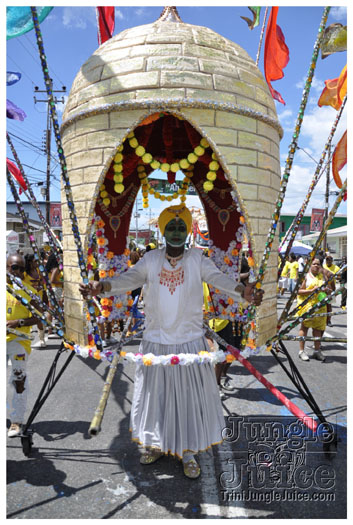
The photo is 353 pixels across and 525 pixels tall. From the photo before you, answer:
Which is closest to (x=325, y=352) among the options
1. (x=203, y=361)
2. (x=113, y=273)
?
(x=113, y=273)

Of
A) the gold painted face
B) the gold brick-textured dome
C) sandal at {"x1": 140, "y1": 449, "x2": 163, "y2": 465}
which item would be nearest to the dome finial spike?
the gold brick-textured dome

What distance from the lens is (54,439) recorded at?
3189mm

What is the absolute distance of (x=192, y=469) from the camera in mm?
2613

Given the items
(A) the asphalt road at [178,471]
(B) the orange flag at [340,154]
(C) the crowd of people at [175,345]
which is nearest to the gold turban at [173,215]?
(C) the crowd of people at [175,345]

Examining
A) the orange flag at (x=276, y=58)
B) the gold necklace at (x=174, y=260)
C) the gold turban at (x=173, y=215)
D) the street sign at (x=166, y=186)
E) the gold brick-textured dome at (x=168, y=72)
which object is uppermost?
the orange flag at (x=276, y=58)

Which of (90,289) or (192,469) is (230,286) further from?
(192,469)

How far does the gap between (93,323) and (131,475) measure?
1212 mm

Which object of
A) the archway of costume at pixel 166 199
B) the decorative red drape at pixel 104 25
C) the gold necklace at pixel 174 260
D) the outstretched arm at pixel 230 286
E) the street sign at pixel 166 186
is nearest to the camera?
the outstretched arm at pixel 230 286

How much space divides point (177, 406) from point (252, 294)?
1019 mm

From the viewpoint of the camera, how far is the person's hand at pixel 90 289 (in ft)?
7.79

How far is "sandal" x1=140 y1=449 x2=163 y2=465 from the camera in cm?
278

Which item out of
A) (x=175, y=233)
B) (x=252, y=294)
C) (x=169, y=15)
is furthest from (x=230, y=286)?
(x=169, y=15)

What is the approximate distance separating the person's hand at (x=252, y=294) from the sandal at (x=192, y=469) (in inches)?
51.8

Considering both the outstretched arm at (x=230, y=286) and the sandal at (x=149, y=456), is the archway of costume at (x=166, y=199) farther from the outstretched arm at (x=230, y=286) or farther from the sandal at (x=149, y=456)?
the sandal at (x=149, y=456)
